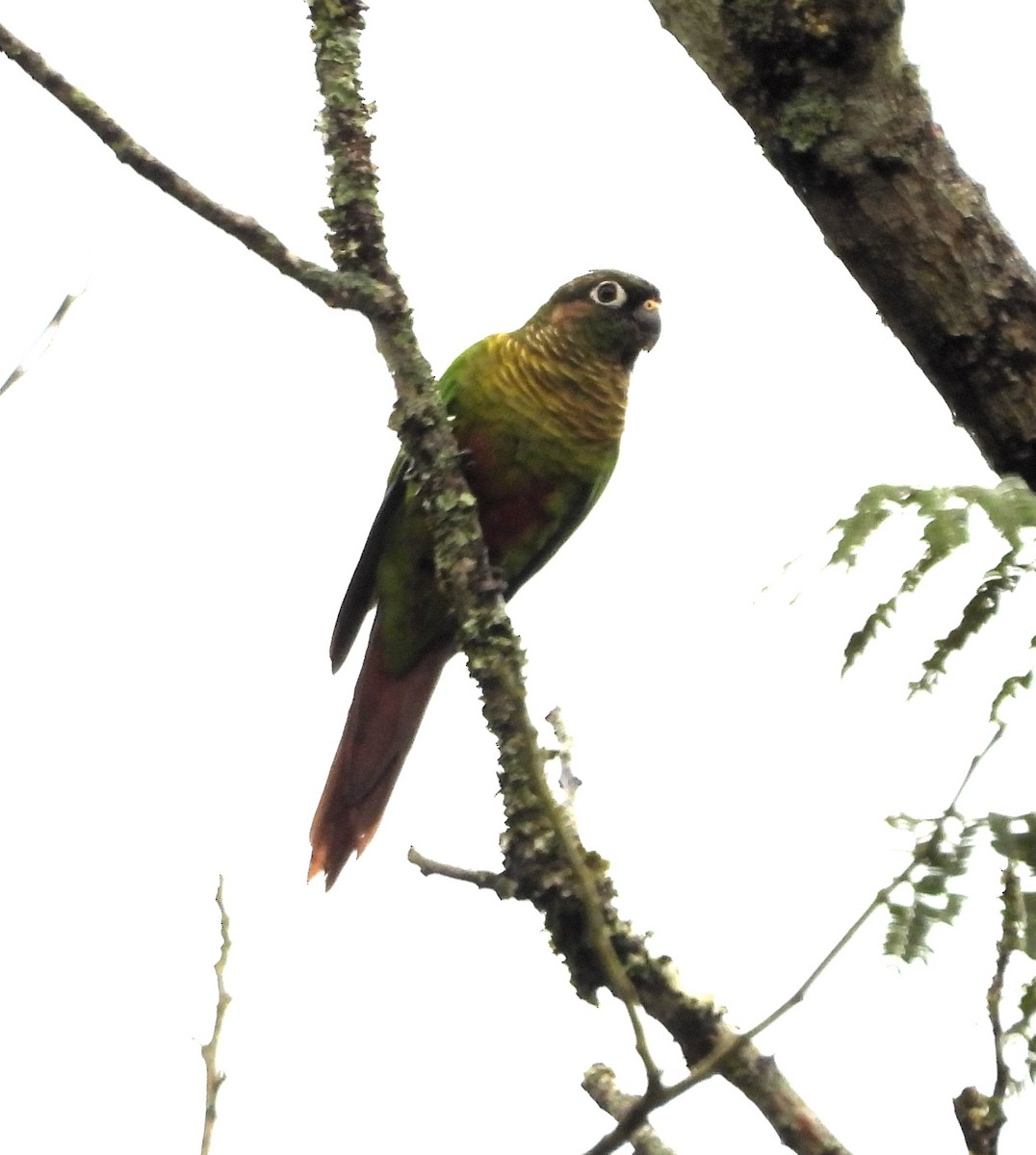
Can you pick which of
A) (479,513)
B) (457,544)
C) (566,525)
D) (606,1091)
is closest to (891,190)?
(457,544)

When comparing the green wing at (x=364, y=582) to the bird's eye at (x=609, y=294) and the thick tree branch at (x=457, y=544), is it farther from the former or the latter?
the thick tree branch at (x=457, y=544)

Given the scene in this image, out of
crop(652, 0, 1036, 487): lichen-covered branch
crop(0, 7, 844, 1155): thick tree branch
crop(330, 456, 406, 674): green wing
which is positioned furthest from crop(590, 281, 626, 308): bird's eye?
crop(652, 0, 1036, 487): lichen-covered branch

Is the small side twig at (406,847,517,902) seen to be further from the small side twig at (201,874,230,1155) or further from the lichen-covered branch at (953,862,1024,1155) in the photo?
the lichen-covered branch at (953,862,1024,1155)

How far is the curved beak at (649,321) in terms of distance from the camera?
14.6 feet

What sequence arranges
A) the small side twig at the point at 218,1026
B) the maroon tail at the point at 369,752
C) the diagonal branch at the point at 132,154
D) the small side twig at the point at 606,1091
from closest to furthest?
the small side twig at the point at 218,1026 < the small side twig at the point at 606,1091 < the diagonal branch at the point at 132,154 < the maroon tail at the point at 369,752

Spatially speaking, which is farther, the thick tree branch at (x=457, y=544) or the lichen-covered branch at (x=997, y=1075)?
the thick tree branch at (x=457, y=544)

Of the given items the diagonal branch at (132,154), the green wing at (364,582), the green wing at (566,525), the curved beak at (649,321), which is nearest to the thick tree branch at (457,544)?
the diagonal branch at (132,154)

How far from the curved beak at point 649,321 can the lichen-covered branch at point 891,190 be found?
2.06 metres

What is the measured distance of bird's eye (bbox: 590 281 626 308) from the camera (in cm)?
446

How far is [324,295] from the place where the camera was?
8.37 ft

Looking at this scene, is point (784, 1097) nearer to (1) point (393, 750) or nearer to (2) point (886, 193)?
(2) point (886, 193)

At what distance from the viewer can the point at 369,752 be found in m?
4.14

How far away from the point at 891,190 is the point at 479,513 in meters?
1.90

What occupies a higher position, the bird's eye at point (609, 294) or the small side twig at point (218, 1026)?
the bird's eye at point (609, 294)
